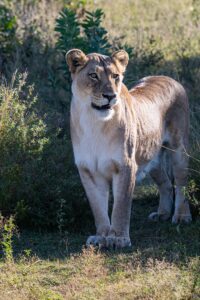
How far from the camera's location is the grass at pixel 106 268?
5422 millimetres

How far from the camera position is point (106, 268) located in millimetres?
5953

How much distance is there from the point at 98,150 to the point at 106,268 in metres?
0.99

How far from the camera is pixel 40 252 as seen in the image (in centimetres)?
657

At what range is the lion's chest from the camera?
6.59 m

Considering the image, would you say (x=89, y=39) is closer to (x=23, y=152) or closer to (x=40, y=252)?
(x=23, y=152)

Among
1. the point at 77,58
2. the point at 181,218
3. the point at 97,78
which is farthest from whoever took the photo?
the point at 181,218

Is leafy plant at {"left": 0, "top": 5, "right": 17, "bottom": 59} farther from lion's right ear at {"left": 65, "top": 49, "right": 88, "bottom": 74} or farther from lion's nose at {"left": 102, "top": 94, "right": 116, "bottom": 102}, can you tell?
lion's nose at {"left": 102, "top": 94, "right": 116, "bottom": 102}

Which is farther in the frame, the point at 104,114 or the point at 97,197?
the point at 97,197

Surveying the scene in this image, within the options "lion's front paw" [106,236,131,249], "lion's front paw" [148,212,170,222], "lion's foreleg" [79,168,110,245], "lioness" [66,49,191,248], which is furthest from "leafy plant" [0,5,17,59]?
"lion's front paw" [106,236,131,249]

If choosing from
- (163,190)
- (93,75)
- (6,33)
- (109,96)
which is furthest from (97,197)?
(6,33)

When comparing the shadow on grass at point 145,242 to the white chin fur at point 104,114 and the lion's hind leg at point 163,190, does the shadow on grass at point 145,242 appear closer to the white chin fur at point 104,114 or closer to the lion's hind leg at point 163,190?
the lion's hind leg at point 163,190

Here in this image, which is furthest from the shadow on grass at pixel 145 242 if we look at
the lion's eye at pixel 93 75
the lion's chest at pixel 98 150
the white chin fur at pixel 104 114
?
the lion's eye at pixel 93 75

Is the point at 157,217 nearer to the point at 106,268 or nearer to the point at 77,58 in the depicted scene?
the point at 77,58

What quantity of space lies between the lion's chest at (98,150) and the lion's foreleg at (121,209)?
9cm
